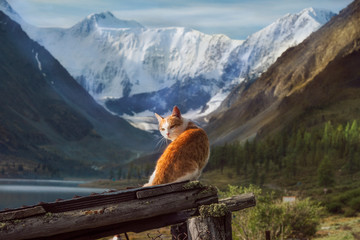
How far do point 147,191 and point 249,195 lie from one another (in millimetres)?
1947

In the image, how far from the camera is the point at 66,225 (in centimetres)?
563

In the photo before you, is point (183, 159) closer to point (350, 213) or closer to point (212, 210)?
point (212, 210)

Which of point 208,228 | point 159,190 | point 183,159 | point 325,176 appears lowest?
point 208,228

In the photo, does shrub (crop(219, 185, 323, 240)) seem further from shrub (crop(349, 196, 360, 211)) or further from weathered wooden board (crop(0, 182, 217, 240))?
shrub (crop(349, 196, 360, 211))

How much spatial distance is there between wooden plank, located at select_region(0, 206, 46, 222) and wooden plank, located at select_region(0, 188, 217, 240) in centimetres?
6

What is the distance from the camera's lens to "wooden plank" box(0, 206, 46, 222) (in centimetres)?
531

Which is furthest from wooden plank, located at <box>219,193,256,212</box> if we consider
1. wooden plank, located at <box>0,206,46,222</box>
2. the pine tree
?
the pine tree

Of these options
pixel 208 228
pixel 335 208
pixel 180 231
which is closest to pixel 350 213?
pixel 335 208

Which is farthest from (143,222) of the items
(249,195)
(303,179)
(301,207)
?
(303,179)

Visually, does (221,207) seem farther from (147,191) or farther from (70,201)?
(70,201)

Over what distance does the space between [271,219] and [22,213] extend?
3670 cm

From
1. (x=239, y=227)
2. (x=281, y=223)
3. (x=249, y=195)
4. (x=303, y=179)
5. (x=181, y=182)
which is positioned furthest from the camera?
(x=303, y=179)

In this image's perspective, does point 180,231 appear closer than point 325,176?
Yes

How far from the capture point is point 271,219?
4025 centimetres
